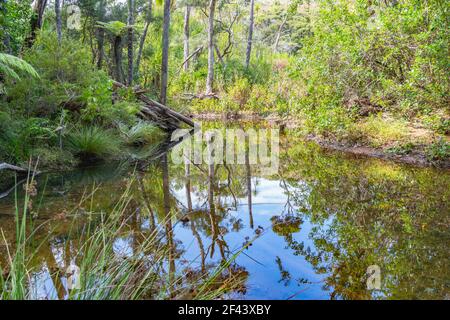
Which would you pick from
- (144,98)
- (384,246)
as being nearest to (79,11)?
(144,98)

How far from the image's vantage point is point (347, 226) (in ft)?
12.2

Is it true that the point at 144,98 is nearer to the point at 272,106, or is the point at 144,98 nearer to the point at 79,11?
the point at 79,11

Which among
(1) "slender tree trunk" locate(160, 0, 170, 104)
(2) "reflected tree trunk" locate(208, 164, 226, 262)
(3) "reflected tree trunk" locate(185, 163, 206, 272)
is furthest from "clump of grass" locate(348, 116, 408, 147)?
(1) "slender tree trunk" locate(160, 0, 170, 104)

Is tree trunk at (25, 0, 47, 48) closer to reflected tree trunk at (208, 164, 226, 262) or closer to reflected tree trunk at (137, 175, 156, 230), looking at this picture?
reflected tree trunk at (137, 175, 156, 230)

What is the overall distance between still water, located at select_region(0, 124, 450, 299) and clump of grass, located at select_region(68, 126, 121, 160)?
0.53 m

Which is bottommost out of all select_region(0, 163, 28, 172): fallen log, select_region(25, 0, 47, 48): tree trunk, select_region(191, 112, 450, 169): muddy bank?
select_region(191, 112, 450, 169): muddy bank

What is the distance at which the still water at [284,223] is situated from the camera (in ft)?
8.36

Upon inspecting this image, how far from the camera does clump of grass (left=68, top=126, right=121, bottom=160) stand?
6.49 meters

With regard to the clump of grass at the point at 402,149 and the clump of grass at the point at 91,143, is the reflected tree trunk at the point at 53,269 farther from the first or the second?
the clump of grass at the point at 402,149

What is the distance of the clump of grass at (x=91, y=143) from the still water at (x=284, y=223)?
0.53 m

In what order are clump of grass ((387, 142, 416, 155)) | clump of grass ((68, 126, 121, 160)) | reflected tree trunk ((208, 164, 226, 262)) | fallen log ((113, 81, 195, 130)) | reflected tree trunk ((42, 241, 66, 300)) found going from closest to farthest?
reflected tree trunk ((42, 241, 66, 300)), reflected tree trunk ((208, 164, 226, 262)), clump of grass ((68, 126, 121, 160)), clump of grass ((387, 142, 416, 155)), fallen log ((113, 81, 195, 130))

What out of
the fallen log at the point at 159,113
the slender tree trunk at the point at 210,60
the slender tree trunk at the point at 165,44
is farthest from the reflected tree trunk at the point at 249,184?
the slender tree trunk at the point at 210,60

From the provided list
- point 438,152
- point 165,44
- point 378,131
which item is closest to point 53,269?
point 438,152
